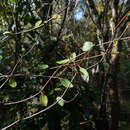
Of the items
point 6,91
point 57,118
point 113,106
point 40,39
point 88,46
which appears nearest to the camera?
point 88,46

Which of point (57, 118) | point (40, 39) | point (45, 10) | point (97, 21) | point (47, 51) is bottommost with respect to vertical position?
point (57, 118)

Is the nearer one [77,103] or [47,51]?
[77,103]

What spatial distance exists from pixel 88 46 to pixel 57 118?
703 millimetres

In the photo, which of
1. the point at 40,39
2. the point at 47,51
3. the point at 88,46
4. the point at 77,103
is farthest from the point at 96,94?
the point at 88,46

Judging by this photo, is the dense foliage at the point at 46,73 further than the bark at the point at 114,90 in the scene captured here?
No

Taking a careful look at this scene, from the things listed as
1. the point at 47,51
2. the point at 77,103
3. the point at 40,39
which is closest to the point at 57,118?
the point at 77,103

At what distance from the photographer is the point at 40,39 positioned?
4.39ft

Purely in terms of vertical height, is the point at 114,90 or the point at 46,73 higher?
the point at 46,73

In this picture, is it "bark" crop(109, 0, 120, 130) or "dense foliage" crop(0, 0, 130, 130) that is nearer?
"dense foliage" crop(0, 0, 130, 130)

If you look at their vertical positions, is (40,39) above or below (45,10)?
below

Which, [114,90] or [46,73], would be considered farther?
[114,90]

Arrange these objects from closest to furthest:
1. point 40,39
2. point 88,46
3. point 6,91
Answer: point 88,46 → point 6,91 → point 40,39

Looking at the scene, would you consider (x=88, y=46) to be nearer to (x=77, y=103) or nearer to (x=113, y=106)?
(x=77, y=103)

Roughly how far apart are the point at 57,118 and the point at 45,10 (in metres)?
0.91
